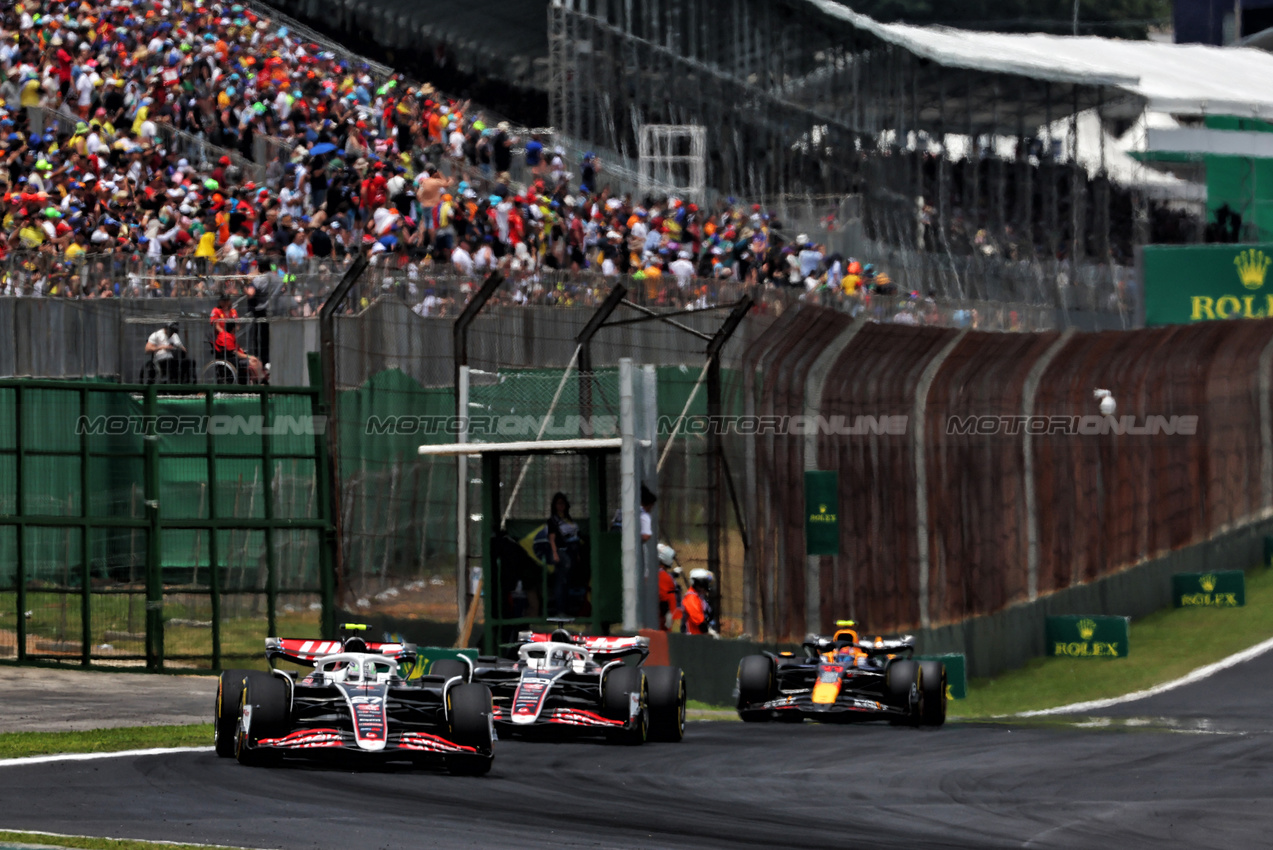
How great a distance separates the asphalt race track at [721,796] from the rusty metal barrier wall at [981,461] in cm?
346

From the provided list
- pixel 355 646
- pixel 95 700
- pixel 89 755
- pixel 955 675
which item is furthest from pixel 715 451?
pixel 89 755

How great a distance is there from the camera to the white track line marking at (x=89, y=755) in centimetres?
1017

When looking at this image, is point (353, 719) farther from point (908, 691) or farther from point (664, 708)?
point (908, 691)

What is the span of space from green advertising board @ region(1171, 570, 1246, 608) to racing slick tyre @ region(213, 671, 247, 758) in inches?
589

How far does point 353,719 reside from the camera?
10.5m

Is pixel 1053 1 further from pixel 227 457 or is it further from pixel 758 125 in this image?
pixel 227 457

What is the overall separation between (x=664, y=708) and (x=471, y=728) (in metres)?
2.23

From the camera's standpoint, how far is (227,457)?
1620 centimetres

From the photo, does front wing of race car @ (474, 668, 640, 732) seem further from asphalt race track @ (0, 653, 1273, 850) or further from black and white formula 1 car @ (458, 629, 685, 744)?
asphalt race track @ (0, 653, 1273, 850)

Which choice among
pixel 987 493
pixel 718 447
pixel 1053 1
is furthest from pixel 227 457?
pixel 1053 1

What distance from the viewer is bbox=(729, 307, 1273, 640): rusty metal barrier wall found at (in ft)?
53.1

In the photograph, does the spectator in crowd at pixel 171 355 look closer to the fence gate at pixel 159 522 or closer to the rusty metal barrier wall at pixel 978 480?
the fence gate at pixel 159 522

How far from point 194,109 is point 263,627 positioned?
554 inches

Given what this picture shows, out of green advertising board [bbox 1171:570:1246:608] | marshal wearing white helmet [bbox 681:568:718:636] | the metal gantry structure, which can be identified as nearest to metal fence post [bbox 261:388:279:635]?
marshal wearing white helmet [bbox 681:568:718:636]
